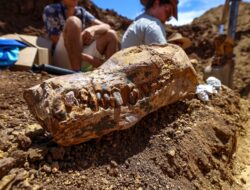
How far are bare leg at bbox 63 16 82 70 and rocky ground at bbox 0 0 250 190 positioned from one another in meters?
0.34

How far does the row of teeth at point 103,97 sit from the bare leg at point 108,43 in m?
1.48

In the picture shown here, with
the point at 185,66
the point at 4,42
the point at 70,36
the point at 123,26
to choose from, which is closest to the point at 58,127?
the point at 185,66

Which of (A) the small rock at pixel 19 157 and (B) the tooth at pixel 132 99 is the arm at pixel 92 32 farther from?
(A) the small rock at pixel 19 157

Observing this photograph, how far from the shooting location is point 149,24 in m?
3.21

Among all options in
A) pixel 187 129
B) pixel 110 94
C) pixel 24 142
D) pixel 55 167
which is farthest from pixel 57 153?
pixel 187 129

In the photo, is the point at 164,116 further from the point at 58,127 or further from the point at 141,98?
the point at 58,127

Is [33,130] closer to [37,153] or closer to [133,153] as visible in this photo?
[37,153]

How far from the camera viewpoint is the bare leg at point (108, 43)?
12.8 ft

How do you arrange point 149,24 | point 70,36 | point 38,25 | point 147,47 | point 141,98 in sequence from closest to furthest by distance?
point 141,98 < point 147,47 < point 149,24 < point 70,36 < point 38,25

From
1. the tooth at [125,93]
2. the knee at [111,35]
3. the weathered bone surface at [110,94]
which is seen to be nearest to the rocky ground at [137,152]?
the weathered bone surface at [110,94]

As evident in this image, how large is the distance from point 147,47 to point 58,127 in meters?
0.94

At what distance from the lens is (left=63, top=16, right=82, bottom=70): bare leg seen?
3.54 m

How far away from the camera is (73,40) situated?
3617mm

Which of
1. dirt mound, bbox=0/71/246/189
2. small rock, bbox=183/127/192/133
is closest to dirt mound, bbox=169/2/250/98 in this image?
dirt mound, bbox=0/71/246/189
